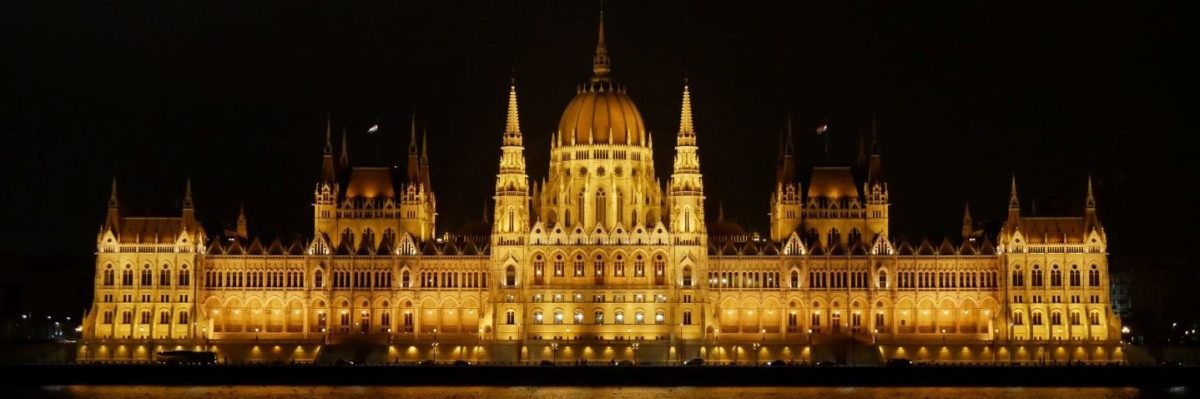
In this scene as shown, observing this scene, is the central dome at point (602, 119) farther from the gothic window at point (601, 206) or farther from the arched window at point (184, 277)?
the arched window at point (184, 277)

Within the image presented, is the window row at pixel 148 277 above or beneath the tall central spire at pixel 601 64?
beneath

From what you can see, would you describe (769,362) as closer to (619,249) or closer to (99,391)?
(619,249)

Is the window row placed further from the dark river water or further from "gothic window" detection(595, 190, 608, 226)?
"gothic window" detection(595, 190, 608, 226)

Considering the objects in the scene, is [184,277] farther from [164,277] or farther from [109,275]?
[109,275]

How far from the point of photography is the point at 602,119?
192m

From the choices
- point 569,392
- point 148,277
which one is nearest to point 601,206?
point 148,277

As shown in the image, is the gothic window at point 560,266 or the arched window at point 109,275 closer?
the gothic window at point 560,266

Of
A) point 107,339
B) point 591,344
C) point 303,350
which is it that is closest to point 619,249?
point 591,344

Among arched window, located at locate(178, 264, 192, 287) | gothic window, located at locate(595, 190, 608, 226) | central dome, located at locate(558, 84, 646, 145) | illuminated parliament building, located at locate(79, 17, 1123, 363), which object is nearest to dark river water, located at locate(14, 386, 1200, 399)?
illuminated parliament building, located at locate(79, 17, 1123, 363)

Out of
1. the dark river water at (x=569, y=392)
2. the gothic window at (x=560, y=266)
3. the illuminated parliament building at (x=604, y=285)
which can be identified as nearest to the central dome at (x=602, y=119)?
the illuminated parliament building at (x=604, y=285)

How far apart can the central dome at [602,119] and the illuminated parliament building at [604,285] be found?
0.48ft

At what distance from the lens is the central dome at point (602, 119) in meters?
192

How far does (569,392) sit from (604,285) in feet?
90.2

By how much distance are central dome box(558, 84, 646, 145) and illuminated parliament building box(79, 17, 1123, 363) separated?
0.14m
